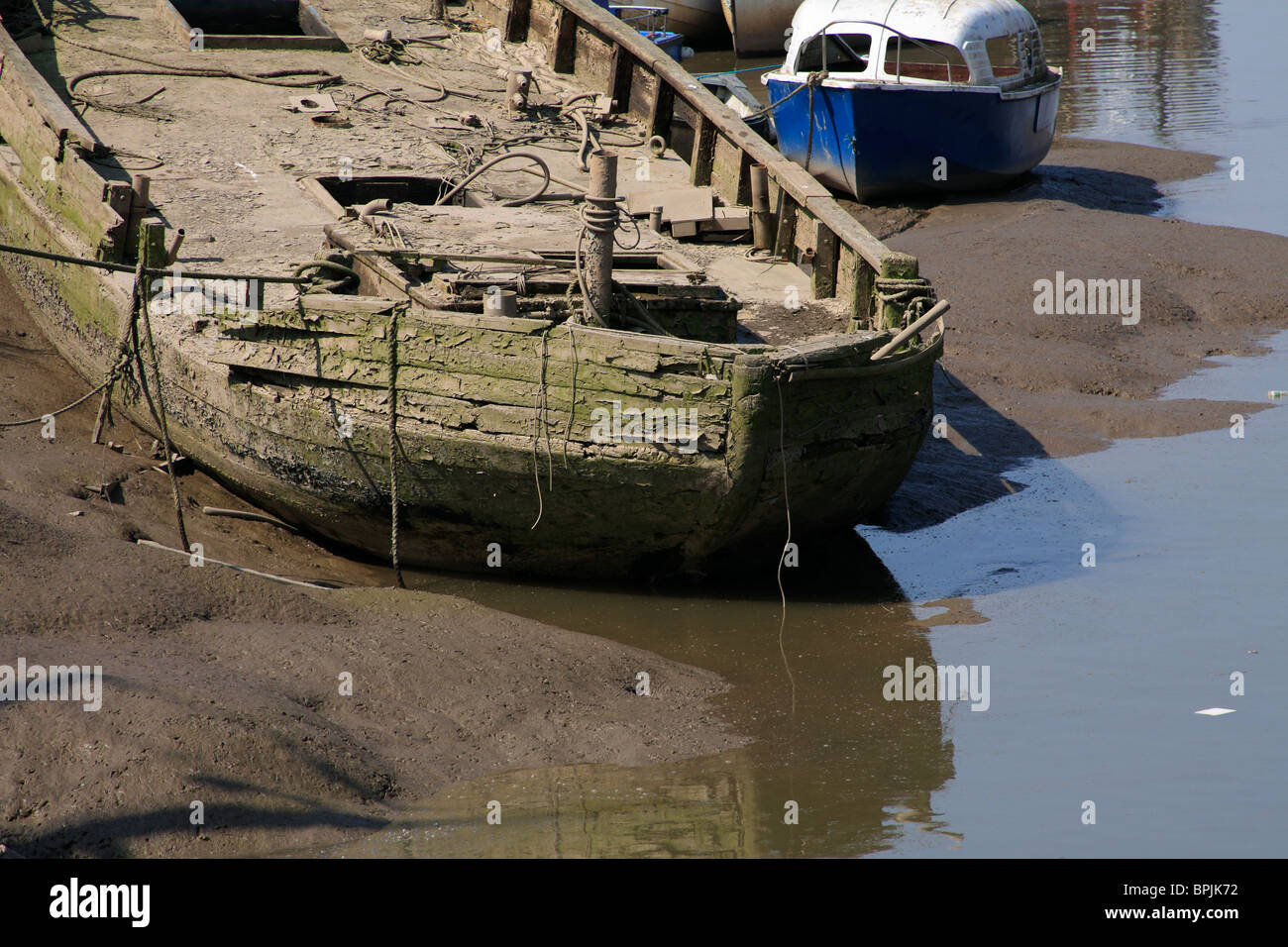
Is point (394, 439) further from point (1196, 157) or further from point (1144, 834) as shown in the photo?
point (1196, 157)

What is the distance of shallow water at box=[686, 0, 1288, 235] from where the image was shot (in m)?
15.5

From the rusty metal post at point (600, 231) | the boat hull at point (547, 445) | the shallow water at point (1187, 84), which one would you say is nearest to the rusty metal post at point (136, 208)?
the boat hull at point (547, 445)

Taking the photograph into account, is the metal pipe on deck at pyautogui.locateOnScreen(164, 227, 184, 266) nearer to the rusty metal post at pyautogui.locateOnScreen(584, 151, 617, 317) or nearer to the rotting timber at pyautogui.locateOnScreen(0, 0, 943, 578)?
the rotting timber at pyautogui.locateOnScreen(0, 0, 943, 578)

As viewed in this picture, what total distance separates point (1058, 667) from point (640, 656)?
6.64 ft

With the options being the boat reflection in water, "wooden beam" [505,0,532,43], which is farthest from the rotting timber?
"wooden beam" [505,0,532,43]

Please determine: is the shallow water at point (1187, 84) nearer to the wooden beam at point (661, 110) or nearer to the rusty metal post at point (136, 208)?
the wooden beam at point (661, 110)

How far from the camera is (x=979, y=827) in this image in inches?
203

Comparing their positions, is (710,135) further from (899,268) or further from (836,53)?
(836,53)

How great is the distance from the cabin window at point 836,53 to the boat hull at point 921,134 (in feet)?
1.30

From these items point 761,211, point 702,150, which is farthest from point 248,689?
point 702,150

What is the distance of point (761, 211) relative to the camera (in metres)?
8.91

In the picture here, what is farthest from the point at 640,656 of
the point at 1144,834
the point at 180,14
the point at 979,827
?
the point at 180,14

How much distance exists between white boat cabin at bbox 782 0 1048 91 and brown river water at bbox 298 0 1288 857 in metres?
5.51

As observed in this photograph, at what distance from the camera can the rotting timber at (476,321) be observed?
21.4 feet
